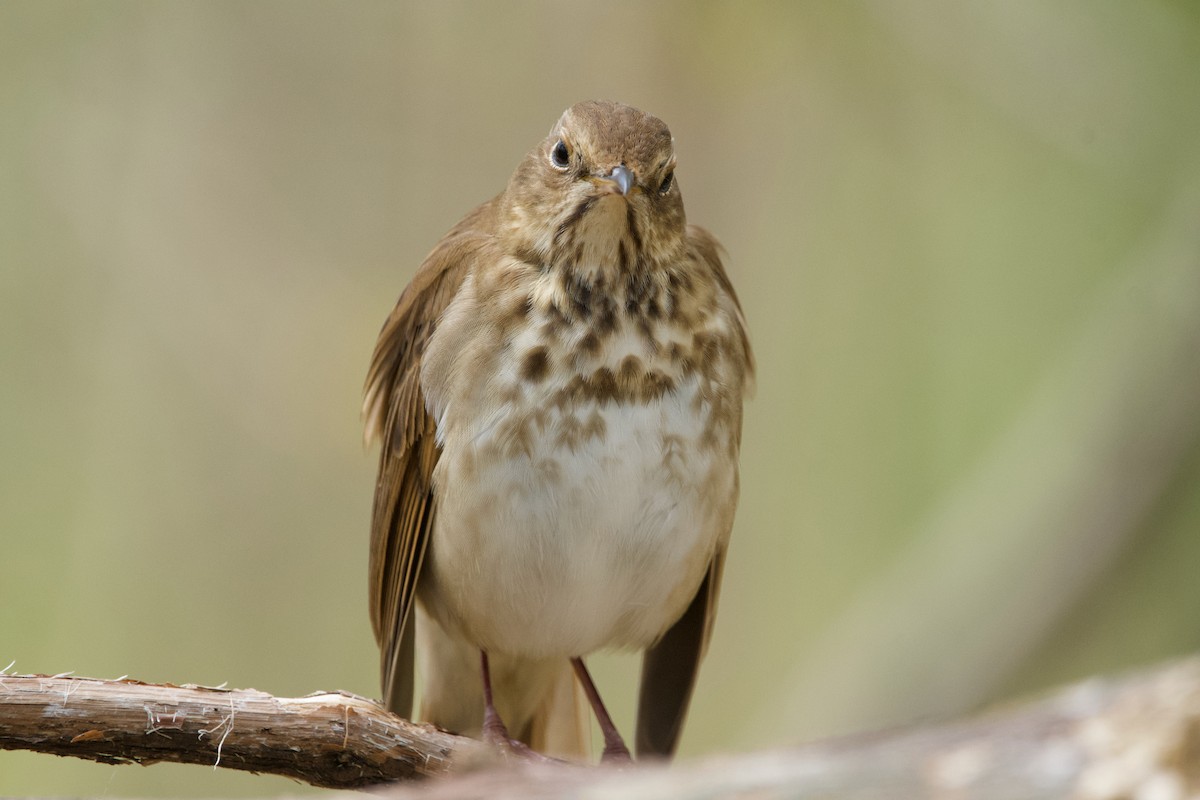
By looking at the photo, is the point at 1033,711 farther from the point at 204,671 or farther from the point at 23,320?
the point at 23,320

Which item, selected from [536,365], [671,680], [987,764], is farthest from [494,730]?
[987,764]

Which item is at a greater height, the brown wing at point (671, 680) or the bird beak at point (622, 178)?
the bird beak at point (622, 178)

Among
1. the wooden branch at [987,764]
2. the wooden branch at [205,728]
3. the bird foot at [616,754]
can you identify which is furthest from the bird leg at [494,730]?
the wooden branch at [987,764]

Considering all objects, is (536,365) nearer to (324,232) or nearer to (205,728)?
(205,728)

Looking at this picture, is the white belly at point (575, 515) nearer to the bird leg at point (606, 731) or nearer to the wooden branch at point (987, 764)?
the bird leg at point (606, 731)

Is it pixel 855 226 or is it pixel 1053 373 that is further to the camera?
pixel 855 226

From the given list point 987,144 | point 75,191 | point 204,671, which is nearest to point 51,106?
point 75,191
